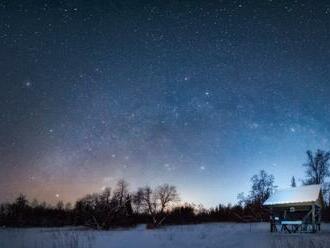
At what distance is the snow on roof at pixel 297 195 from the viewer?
93.1 ft

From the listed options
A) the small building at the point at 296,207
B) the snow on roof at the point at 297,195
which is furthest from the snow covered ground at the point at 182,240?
the snow on roof at the point at 297,195

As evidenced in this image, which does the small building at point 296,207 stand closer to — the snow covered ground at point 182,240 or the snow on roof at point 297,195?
the snow on roof at point 297,195

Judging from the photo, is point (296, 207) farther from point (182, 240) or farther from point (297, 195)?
point (182, 240)

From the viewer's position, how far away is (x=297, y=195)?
29.6 meters

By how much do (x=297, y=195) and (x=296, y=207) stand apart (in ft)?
4.70

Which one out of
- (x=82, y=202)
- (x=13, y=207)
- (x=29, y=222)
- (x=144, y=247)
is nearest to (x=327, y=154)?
(x=82, y=202)

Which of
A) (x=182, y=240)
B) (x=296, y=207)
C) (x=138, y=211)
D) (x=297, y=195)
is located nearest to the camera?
(x=182, y=240)

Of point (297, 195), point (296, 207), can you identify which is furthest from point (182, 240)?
point (296, 207)

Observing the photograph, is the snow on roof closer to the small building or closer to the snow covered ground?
the small building

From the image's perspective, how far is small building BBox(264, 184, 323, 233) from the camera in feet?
93.0

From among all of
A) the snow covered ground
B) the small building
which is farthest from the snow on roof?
the snow covered ground

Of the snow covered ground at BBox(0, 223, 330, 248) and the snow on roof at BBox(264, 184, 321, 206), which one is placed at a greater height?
the snow on roof at BBox(264, 184, 321, 206)

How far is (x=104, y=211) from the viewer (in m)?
44.7

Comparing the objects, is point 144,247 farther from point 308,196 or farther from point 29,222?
point 29,222
